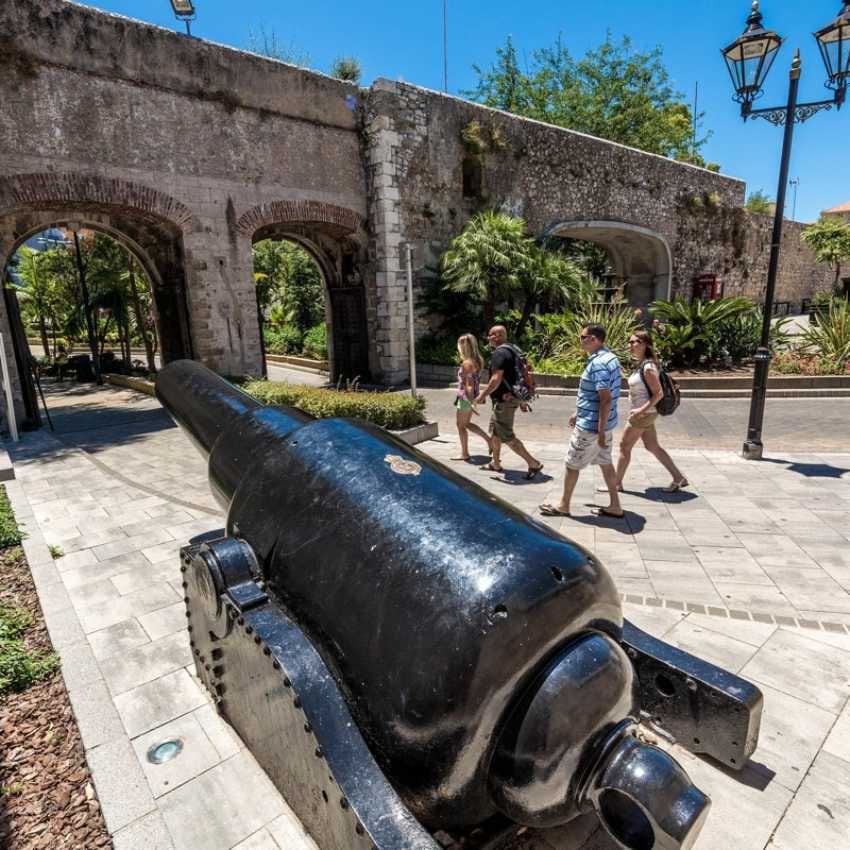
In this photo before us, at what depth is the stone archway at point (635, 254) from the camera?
2042cm

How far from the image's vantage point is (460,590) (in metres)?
1.42

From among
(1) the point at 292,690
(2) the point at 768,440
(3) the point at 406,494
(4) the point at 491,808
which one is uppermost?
(3) the point at 406,494

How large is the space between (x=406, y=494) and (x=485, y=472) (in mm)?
4775

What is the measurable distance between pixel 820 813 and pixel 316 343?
72.1 ft

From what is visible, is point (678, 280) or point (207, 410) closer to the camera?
point (207, 410)

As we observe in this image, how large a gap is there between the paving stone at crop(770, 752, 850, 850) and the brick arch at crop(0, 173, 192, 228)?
445 inches

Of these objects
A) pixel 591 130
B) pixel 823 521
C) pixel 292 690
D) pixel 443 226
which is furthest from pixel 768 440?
pixel 591 130

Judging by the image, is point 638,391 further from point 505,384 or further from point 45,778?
point 45,778

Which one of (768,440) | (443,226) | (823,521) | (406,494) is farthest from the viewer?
(443,226)

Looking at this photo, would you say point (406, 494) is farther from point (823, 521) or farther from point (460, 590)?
point (823, 521)

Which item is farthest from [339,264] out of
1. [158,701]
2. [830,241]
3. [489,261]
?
[830,241]

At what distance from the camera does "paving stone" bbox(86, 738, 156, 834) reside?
1.98 metres

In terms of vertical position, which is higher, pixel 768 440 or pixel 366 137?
pixel 366 137

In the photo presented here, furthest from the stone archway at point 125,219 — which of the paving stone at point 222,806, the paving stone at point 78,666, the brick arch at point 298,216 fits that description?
the paving stone at point 222,806
